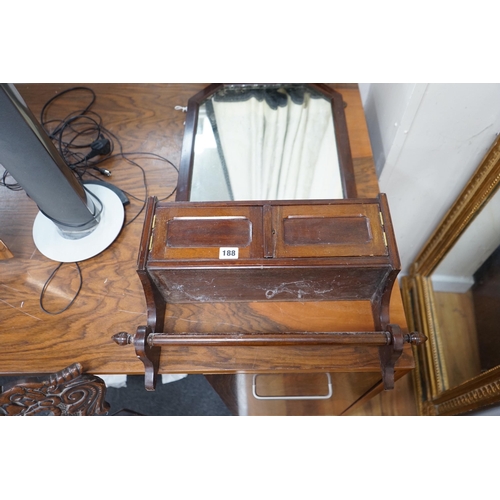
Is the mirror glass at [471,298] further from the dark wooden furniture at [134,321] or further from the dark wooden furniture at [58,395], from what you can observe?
the dark wooden furniture at [58,395]

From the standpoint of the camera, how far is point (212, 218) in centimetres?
80

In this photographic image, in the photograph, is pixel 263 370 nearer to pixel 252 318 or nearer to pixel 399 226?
pixel 252 318

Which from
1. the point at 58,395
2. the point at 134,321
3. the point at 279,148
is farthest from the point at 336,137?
the point at 58,395

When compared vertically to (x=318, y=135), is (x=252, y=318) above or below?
below

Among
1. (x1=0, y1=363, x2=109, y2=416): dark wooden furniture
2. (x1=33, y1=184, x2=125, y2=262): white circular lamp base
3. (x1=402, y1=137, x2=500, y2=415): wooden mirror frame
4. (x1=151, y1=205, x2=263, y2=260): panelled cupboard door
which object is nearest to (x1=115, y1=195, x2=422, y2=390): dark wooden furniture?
(x1=151, y1=205, x2=263, y2=260): panelled cupboard door

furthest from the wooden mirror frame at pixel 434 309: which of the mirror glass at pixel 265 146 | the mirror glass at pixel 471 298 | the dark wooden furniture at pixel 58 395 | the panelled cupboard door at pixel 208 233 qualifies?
the dark wooden furniture at pixel 58 395

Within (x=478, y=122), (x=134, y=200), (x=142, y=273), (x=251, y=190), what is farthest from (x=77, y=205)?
(x=478, y=122)

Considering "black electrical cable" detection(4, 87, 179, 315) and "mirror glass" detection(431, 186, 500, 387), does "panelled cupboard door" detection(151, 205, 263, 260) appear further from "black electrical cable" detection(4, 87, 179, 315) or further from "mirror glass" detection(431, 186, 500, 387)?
"mirror glass" detection(431, 186, 500, 387)

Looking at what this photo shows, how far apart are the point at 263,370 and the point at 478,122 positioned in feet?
2.91

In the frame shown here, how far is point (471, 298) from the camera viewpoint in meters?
1.30

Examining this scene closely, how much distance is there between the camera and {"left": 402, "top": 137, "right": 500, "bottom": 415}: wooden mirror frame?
1064 millimetres

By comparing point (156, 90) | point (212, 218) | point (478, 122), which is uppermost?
point (156, 90)

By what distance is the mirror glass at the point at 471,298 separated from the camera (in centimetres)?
114

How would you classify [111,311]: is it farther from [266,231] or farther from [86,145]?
[86,145]
